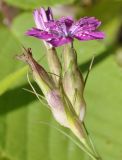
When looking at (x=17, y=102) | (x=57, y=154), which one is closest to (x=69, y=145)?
(x=57, y=154)

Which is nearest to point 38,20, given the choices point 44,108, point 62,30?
point 62,30

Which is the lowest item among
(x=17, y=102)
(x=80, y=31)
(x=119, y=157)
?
(x=119, y=157)

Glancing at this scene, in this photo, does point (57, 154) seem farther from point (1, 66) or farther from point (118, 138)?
point (1, 66)

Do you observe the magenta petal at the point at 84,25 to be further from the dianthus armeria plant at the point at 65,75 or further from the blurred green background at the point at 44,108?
the blurred green background at the point at 44,108

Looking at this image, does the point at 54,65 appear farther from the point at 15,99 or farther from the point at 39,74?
the point at 15,99

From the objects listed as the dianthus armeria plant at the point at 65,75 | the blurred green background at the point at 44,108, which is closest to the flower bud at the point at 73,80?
the dianthus armeria plant at the point at 65,75

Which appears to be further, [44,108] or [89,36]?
[44,108]

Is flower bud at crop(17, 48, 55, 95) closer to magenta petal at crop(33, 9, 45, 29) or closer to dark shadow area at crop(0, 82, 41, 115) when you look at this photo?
magenta petal at crop(33, 9, 45, 29)

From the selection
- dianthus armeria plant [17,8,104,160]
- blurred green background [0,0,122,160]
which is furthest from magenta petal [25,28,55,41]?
blurred green background [0,0,122,160]
